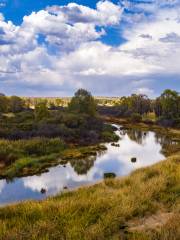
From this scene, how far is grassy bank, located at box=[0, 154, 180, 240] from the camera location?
24.3ft

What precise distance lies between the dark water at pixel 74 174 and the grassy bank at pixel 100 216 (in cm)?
1183

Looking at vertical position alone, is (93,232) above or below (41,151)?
above

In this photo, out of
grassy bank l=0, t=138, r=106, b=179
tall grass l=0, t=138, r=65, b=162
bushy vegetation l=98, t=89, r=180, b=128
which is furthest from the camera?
bushy vegetation l=98, t=89, r=180, b=128

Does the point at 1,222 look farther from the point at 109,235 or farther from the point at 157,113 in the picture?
the point at 157,113

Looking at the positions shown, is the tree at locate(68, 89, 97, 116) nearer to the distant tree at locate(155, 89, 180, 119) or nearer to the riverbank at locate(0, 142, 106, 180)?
the riverbank at locate(0, 142, 106, 180)

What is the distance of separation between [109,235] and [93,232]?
1.57 ft

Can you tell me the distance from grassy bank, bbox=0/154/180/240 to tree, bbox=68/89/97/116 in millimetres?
62964

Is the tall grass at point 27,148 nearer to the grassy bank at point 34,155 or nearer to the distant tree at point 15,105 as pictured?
the grassy bank at point 34,155

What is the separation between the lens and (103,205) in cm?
974

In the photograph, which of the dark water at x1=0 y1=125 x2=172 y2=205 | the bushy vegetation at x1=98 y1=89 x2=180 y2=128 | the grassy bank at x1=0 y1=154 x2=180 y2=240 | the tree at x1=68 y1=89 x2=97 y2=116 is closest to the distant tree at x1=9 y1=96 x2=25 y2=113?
the tree at x1=68 y1=89 x2=97 y2=116

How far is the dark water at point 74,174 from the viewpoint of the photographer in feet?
80.2

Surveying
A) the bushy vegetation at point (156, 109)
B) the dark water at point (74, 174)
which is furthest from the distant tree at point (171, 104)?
the dark water at point (74, 174)

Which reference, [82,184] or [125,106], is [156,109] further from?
[82,184]

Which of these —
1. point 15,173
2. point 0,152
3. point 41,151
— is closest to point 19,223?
point 15,173
